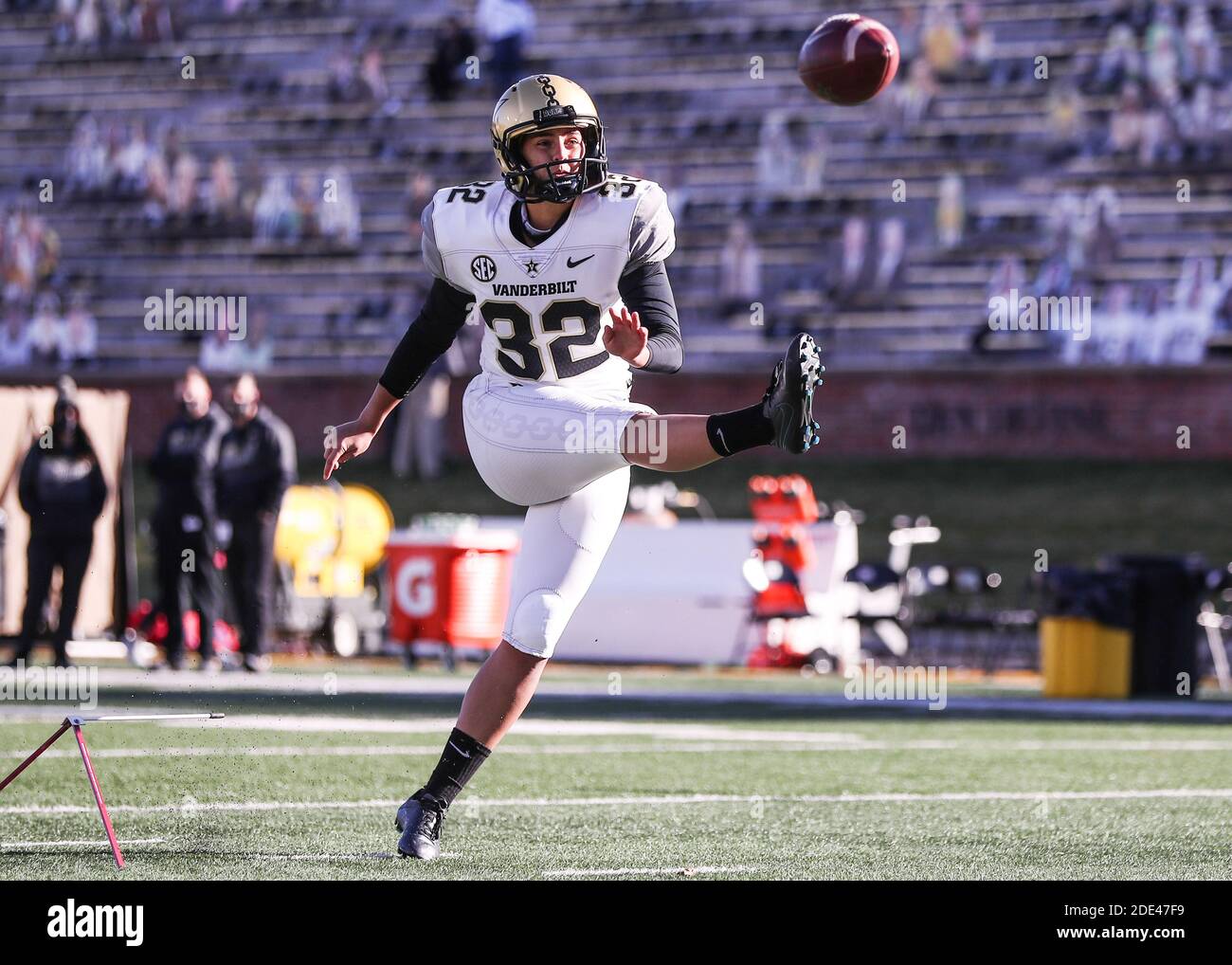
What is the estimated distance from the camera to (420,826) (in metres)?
5.49

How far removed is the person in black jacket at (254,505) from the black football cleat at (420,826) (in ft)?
26.9

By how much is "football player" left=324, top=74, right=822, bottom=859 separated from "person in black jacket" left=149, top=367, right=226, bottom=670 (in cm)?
818

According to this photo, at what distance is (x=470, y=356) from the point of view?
76.6 feet

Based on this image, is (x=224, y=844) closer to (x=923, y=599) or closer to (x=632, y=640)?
(x=632, y=640)

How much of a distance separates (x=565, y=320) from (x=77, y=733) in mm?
1565

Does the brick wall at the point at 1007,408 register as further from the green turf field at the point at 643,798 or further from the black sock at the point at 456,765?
the black sock at the point at 456,765

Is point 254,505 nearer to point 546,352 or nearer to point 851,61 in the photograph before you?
point 851,61

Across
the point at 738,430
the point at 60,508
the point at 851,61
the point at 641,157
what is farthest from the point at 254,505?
the point at 641,157

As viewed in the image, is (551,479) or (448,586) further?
(448,586)

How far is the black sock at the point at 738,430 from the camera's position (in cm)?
523

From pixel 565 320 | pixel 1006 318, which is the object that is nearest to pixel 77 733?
pixel 565 320

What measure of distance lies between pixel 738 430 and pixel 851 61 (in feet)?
7.03

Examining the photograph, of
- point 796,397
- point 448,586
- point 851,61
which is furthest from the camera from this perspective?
point 448,586

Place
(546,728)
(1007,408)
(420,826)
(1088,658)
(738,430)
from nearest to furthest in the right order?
1. (738,430)
2. (420,826)
3. (546,728)
4. (1088,658)
5. (1007,408)
